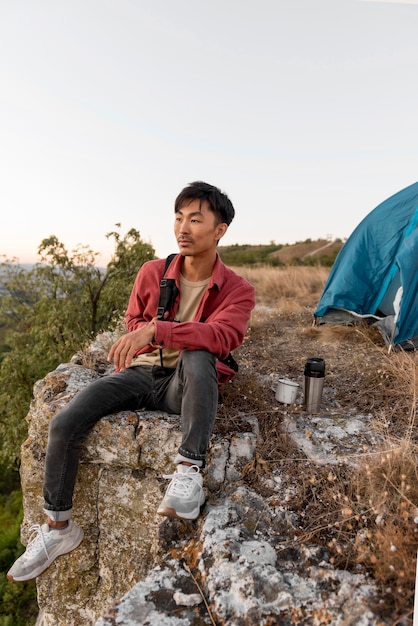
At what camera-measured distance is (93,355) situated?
404cm

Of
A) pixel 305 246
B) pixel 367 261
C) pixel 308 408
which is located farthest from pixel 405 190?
pixel 305 246

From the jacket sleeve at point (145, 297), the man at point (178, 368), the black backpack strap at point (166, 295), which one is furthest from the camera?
the jacket sleeve at point (145, 297)

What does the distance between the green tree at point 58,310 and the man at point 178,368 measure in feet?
20.7

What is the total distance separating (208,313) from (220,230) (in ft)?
1.82

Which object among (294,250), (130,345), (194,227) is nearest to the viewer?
(130,345)

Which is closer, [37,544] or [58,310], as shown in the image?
[37,544]

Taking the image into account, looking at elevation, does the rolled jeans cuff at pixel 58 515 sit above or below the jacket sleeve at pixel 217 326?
below

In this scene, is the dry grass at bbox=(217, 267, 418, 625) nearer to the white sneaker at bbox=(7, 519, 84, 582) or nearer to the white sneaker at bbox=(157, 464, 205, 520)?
the white sneaker at bbox=(157, 464, 205, 520)

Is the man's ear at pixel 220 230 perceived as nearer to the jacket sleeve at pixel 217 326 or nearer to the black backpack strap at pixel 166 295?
the jacket sleeve at pixel 217 326

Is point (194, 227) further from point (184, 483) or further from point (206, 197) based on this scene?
point (184, 483)

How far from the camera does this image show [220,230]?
2875 mm

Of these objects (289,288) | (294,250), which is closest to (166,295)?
(289,288)

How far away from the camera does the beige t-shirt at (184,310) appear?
277 cm

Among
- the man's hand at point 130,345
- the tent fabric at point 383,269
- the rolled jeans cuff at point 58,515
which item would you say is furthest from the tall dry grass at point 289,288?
the rolled jeans cuff at point 58,515
